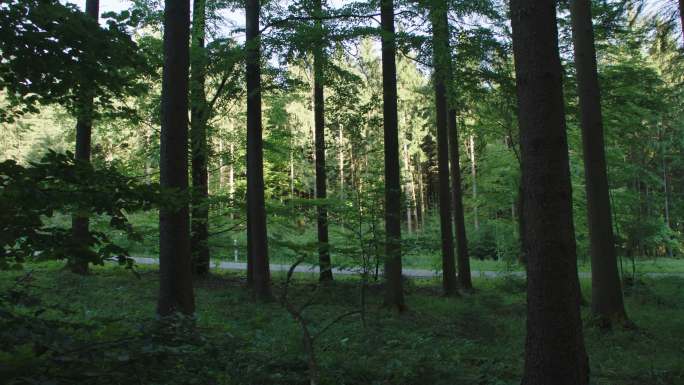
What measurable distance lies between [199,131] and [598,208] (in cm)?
1007

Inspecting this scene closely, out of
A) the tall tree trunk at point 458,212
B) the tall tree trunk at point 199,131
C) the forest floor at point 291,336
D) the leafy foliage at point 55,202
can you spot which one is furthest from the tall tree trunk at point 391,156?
the leafy foliage at point 55,202

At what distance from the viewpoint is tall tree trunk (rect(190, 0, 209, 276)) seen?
12352 millimetres

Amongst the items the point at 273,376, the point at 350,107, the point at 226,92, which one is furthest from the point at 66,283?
the point at 273,376

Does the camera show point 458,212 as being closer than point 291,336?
No

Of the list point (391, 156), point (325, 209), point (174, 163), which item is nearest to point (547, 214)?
point (174, 163)

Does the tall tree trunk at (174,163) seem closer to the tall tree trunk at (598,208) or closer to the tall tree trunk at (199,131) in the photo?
the tall tree trunk at (199,131)

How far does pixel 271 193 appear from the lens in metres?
18.7

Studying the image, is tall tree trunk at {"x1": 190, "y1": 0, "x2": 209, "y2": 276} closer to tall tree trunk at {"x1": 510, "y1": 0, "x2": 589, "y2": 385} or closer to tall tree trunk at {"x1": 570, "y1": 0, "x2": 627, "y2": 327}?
tall tree trunk at {"x1": 570, "y1": 0, "x2": 627, "y2": 327}

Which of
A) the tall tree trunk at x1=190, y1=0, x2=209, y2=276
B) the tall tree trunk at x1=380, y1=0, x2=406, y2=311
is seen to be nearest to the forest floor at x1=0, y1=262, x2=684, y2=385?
the tall tree trunk at x1=380, y1=0, x2=406, y2=311

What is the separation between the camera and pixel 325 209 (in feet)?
43.0

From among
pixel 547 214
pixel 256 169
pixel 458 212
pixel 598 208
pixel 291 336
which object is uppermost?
pixel 256 169

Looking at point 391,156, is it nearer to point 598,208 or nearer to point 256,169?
point 256,169

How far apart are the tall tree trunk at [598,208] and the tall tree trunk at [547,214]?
6193 millimetres

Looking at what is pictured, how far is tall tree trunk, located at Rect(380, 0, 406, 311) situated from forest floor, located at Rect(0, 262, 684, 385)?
69 centimetres
